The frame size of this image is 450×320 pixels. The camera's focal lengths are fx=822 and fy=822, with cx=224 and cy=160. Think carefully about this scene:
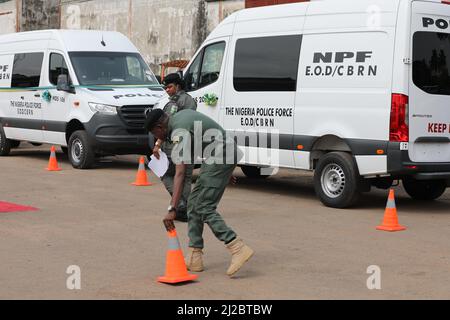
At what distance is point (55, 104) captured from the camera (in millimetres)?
17000

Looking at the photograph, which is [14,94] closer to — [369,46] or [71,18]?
[369,46]

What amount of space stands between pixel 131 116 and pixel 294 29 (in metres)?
4.71

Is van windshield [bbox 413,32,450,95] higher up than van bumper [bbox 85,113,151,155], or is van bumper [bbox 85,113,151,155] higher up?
van windshield [bbox 413,32,450,95]

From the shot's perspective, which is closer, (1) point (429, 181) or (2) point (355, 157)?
(2) point (355, 157)

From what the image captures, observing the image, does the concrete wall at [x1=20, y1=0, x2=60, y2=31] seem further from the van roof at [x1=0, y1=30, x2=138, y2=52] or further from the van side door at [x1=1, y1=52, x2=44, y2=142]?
the van roof at [x1=0, y1=30, x2=138, y2=52]

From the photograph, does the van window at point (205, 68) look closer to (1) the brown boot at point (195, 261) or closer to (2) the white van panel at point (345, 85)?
(2) the white van panel at point (345, 85)

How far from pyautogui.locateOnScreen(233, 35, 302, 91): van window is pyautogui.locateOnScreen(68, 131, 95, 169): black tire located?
4088 millimetres

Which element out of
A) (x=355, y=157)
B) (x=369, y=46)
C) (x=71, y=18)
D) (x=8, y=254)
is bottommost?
(x=8, y=254)

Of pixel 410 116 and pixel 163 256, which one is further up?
pixel 410 116

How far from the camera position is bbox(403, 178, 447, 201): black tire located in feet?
41.4

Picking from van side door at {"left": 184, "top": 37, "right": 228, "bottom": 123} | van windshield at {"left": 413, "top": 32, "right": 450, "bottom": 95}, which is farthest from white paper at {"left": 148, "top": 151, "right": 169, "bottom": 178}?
van side door at {"left": 184, "top": 37, "right": 228, "bottom": 123}

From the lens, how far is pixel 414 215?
11234 millimetres

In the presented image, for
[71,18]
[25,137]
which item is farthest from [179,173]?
[71,18]

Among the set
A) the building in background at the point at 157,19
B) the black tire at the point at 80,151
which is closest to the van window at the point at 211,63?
the black tire at the point at 80,151
